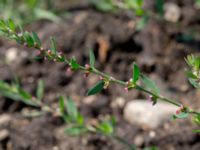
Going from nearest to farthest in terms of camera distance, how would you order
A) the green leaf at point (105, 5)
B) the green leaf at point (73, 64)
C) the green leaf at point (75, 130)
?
the green leaf at point (73, 64) → the green leaf at point (75, 130) → the green leaf at point (105, 5)

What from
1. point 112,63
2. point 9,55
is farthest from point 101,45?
point 9,55

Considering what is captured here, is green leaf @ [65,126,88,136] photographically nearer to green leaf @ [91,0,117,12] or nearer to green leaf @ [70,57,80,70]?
green leaf @ [70,57,80,70]

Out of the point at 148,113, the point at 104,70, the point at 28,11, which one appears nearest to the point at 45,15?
the point at 28,11

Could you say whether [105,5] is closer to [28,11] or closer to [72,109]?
[28,11]

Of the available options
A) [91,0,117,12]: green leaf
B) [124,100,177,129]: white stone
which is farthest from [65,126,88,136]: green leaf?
[91,0,117,12]: green leaf

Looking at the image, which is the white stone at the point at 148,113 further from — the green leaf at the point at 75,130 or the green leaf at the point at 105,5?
the green leaf at the point at 105,5

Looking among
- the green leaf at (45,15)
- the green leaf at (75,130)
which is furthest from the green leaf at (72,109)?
the green leaf at (45,15)

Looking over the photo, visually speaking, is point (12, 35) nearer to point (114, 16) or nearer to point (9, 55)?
point (9, 55)
